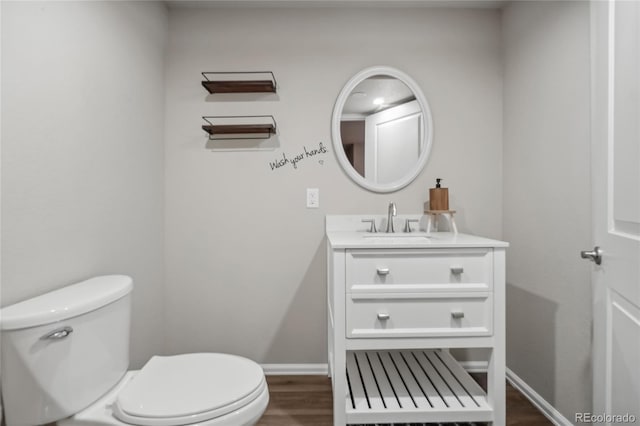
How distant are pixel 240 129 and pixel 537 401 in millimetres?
2137

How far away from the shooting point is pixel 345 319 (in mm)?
1480

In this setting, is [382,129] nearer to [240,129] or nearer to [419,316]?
[240,129]

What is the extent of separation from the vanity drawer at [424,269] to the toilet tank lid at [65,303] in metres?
0.90

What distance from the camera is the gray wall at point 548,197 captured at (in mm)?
1510

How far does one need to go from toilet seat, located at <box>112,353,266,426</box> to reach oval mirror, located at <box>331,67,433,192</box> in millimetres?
1268

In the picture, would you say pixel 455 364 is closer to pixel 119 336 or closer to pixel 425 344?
pixel 425 344

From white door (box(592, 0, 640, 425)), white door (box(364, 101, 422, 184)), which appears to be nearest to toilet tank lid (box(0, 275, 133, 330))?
white door (box(364, 101, 422, 184))

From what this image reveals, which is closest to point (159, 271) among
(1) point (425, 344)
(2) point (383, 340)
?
(2) point (383, 340)

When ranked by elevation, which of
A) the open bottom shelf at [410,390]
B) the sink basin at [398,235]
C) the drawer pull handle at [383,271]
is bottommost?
the open bottom shelf at [410,390]

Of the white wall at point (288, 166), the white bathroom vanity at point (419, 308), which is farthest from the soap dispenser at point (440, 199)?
the white bathroom vanity at point (419, 308)

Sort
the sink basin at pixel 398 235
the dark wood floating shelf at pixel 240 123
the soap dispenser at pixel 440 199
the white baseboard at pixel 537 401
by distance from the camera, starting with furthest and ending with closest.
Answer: the dark wood floating shelf at pixel 240 123 < the soap dispenser at pixel 440 199 < the sink basin at pixel 398 235 < the white baseboard at pixel 537 401

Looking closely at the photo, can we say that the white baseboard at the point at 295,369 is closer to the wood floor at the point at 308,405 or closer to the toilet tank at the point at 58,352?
the wood floor at the point at 308,405

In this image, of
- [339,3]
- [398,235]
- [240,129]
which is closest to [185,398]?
[398,235]

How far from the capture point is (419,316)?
4.91 feet
